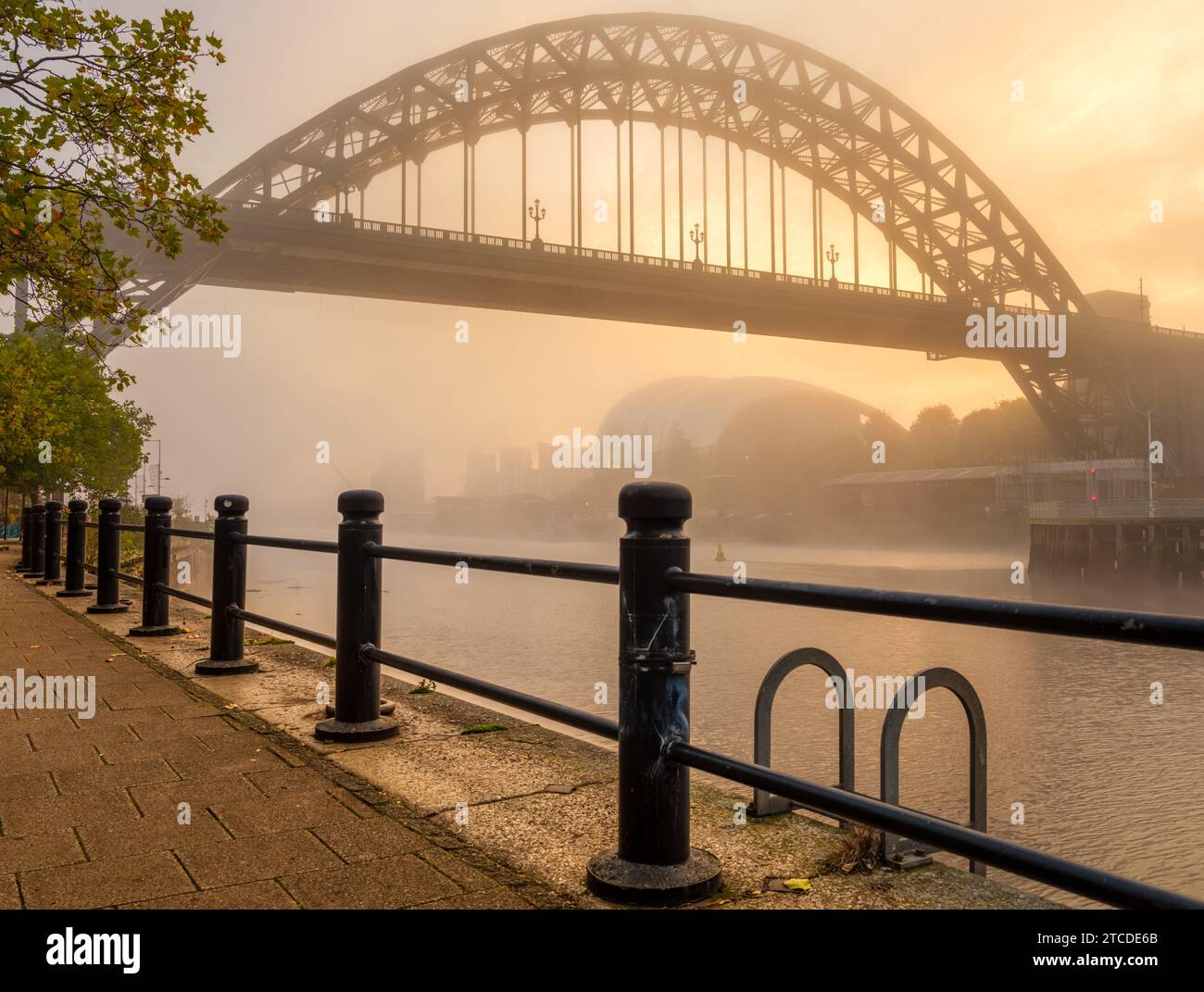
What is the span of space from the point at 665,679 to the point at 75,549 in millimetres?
9364

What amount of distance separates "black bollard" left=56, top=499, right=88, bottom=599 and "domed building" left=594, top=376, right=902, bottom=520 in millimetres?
78209

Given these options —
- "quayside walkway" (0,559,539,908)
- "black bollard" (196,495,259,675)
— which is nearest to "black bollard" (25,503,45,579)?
"black bollard" (196,495,259,675)

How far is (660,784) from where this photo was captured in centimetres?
218

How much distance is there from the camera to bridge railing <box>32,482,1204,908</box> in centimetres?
133

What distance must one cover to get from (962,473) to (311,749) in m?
71.9

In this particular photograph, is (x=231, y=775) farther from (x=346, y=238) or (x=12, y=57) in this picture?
(x=346, y=238)

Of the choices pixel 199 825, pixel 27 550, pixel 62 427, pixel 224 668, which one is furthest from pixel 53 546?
pixel 199 825

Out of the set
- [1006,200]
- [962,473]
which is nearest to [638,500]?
[1006,200]

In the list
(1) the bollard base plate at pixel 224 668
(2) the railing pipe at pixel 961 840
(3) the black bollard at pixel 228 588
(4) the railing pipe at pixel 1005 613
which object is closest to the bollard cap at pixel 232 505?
(3) the black bollard at pixel 228 588

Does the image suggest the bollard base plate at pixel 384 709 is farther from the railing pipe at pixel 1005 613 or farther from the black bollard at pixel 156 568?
the black bollard at pixel 156 568

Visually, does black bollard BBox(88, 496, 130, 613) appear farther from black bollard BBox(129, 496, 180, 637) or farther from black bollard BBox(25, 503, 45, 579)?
black bollard BBox(25, 503, 45, 579)

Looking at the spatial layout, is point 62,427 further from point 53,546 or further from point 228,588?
point 228,588

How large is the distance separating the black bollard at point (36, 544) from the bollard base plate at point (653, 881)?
12.8 meters

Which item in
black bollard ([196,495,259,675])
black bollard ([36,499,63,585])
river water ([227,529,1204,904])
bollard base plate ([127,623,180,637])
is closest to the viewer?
black bollard ([196,495,259,675])
